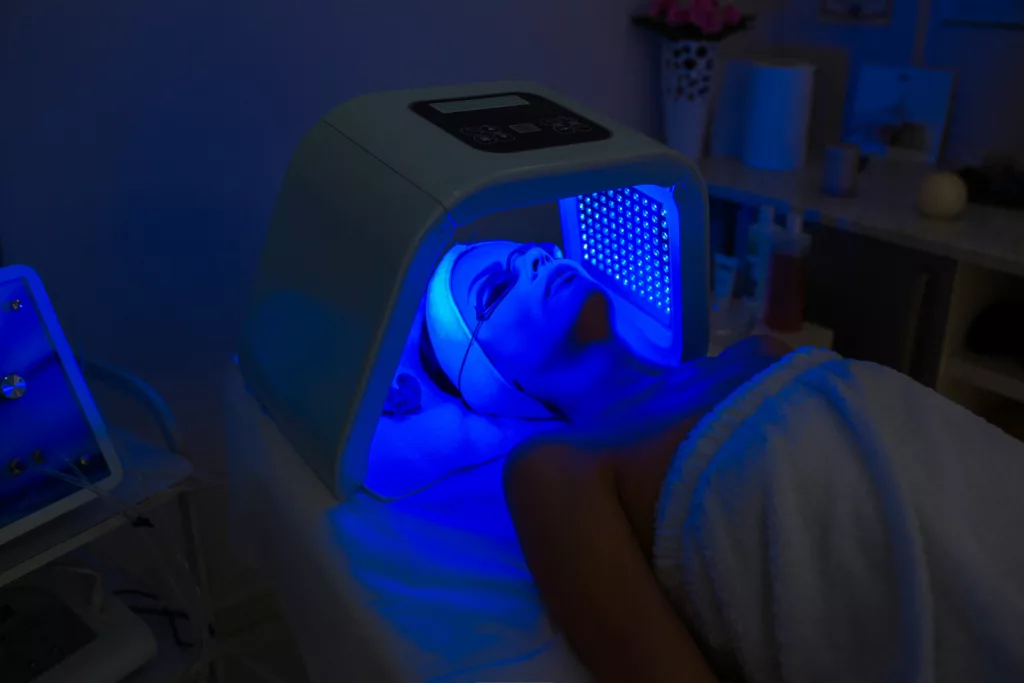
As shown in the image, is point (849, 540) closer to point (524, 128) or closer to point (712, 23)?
point (524, 128)

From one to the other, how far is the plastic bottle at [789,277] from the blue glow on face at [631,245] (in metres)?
0.43

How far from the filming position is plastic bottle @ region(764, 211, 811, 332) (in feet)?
4.53

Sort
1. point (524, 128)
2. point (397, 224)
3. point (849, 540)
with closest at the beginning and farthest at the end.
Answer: point (849, 540), point (397, 224), point (524, 128)

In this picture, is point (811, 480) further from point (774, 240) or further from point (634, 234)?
point (774, 240)

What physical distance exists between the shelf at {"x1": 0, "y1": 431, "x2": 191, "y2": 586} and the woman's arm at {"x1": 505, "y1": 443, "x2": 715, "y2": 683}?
412 millimetres

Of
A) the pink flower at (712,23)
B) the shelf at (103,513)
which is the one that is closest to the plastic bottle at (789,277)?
the pink flower at (712,23)

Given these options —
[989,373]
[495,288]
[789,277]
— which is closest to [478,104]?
[495,288]

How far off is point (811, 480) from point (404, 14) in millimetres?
1051

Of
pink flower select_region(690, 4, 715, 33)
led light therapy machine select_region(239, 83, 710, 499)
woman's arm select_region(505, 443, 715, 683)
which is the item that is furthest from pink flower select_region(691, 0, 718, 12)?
woman's arm select_region(505, 443, 715, 683)

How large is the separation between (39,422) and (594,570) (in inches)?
23.3

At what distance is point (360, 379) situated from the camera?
75 cm

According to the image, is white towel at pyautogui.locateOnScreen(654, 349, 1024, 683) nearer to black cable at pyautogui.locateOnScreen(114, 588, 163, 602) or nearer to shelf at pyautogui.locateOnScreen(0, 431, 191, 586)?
shelf at pyautogui.locateOnScreen(0, 431, 191, 586)

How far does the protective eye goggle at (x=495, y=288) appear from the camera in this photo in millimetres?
972

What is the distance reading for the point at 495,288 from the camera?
98 cm
